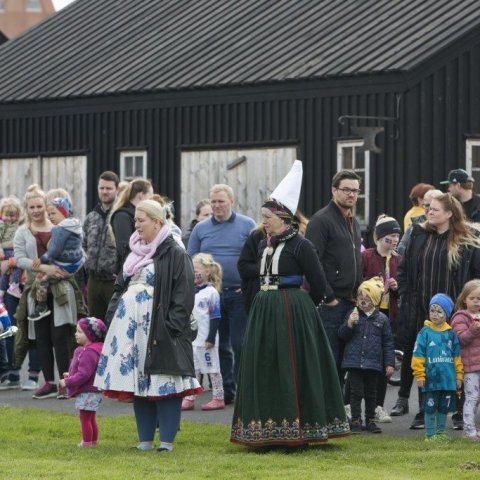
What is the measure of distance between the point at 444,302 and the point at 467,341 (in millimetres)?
344

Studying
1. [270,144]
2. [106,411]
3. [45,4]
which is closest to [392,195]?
[270,144]

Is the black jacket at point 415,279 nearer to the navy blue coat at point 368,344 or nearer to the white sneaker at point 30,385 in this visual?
the navy blue coat at point 368,344

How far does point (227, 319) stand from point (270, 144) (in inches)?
371

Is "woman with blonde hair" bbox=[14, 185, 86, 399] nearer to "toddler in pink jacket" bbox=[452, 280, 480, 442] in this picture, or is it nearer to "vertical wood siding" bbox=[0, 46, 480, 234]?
"toddler in pink jacket" bbox=[452, 280, 480, 442]

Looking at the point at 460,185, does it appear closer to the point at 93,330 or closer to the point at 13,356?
the point at 93,330

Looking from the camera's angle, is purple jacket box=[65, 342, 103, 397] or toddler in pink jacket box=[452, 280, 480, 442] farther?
toddler in pink jacket box=[452, 280, 480, 442]

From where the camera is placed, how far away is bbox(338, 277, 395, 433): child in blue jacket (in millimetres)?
12594

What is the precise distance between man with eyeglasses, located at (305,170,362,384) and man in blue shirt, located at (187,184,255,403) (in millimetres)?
1982

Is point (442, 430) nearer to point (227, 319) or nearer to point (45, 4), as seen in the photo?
point (227, 319)

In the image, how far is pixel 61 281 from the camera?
15.3 metres

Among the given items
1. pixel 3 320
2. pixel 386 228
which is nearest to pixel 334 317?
pixel 386 228

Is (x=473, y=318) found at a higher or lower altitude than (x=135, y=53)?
lower

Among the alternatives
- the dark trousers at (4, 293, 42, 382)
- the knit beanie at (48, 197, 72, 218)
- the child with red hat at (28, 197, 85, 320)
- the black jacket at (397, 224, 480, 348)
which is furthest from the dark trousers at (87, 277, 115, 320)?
the black jacket at (397, 224, 480, 348)

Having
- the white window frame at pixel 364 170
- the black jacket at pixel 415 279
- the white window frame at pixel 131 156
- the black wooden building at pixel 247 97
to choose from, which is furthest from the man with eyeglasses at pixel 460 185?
the white window frame at pixel 131 156
